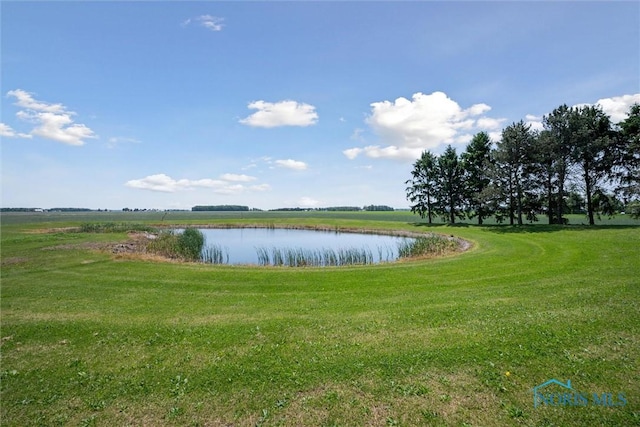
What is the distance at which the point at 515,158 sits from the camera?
37062mm

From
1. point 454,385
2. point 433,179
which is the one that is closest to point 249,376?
point 454,385

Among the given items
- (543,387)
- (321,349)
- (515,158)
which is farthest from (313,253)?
(515,158)

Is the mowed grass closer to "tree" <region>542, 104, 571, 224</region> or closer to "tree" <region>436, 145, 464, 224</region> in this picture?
"tree" <region>542, 104, 571, 224</region>

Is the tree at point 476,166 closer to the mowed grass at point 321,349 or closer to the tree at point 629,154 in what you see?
the tree at point 629,154

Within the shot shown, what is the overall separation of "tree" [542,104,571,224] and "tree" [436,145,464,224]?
47.2 feet

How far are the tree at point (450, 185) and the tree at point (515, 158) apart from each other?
10726 mm

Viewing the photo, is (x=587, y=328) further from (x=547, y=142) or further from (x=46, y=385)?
(x=547, y=142)

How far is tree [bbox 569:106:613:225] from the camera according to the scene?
1294 inches

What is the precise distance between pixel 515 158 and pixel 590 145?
6.72 m

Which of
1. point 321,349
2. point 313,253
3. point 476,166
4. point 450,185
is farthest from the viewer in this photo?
point 450,185

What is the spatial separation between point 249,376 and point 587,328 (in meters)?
8.20

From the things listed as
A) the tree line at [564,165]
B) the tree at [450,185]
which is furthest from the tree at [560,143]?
the tree at [450,185]

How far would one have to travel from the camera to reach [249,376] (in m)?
6.36

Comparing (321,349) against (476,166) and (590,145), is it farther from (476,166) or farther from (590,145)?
(476,166)
